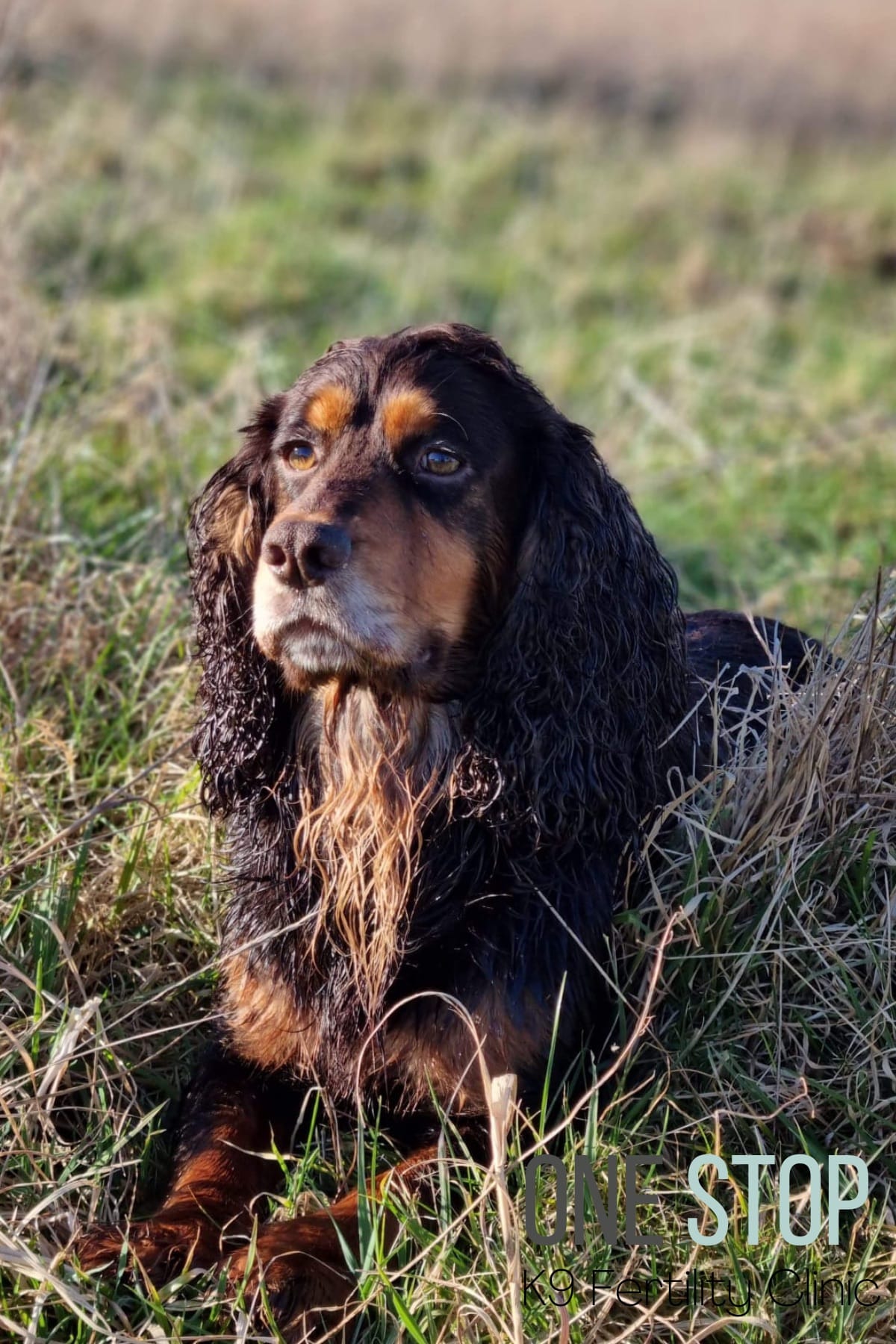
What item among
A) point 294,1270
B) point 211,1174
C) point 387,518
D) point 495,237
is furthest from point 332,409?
point 495,237

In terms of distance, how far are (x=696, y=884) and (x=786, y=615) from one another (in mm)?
2429

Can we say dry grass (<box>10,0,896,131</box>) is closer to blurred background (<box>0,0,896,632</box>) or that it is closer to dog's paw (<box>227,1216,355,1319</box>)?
blurred background (<box>0,0,896,632</box>)

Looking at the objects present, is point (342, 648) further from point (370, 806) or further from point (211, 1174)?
point (211, 1174)

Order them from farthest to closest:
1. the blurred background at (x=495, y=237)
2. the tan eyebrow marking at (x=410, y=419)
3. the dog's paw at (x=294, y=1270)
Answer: the blurred background at (x=495, y=237) < the tan eyebrow marking at (x=410, y=419) < the dog's paw at (x=294, y=1270)

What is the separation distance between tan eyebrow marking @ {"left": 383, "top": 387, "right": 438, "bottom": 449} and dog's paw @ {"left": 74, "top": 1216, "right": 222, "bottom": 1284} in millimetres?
1453

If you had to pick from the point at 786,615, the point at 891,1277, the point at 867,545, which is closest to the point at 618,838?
the point at 891,1277

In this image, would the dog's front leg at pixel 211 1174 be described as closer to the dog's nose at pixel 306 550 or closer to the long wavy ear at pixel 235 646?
the long wavy ear at pixel 235 646

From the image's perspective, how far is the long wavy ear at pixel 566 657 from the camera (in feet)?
9.68

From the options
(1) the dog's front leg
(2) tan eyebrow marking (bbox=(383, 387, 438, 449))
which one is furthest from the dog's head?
(1) the dog's front leg

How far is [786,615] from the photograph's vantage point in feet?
17.5

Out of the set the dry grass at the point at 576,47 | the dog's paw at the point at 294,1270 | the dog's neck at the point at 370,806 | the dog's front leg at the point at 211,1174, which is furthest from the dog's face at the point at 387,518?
the dry grass at the point at 576,47

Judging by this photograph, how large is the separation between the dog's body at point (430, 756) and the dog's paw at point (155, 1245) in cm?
10

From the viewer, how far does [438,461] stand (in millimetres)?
2891

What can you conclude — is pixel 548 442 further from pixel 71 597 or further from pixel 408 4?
pixel 408 4
